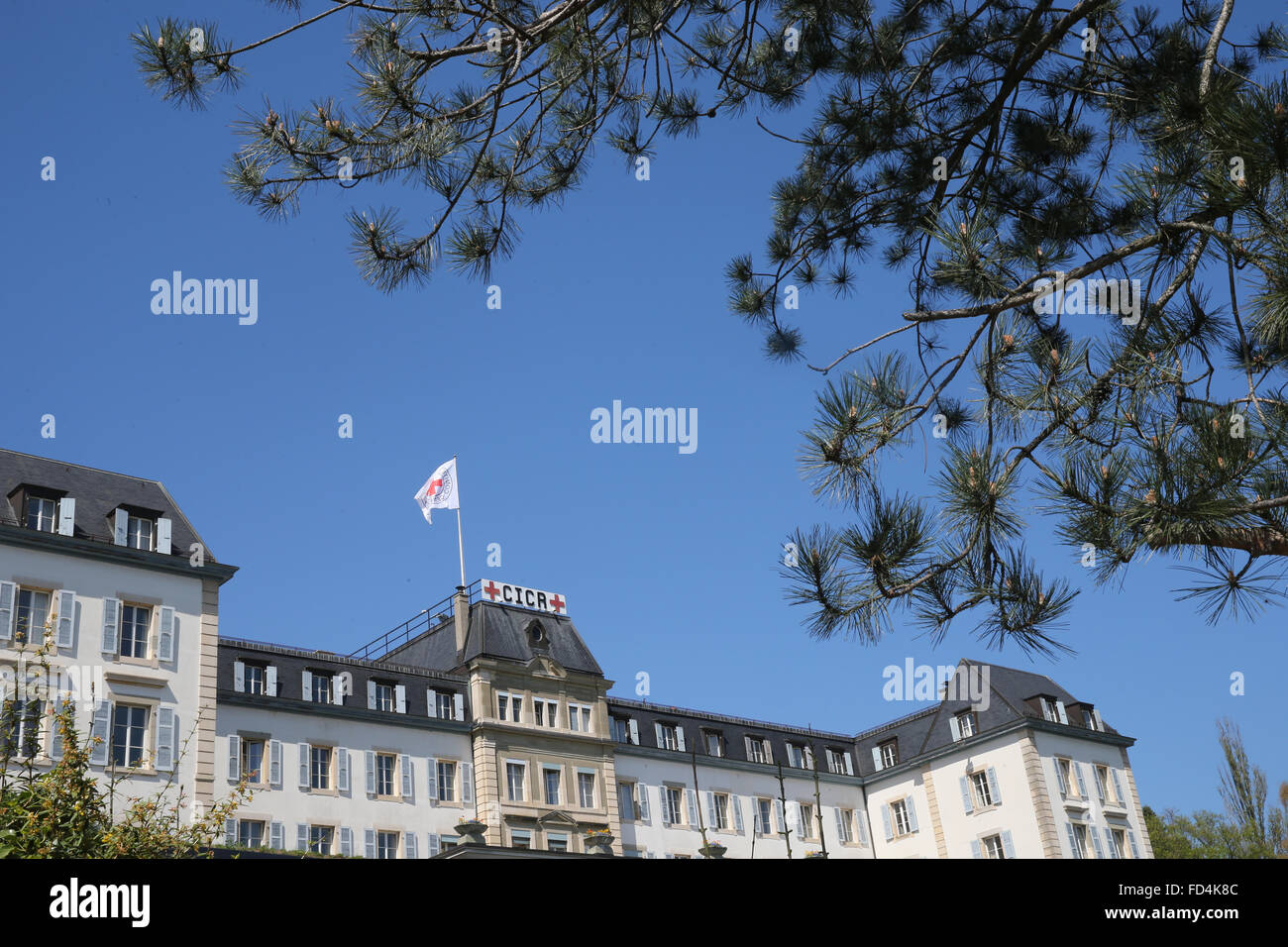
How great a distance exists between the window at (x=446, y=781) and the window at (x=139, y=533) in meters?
12.2

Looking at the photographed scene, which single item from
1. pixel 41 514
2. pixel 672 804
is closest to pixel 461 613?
pixel 672 804

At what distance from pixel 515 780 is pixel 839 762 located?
59.8ft

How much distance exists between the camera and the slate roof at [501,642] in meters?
41.9

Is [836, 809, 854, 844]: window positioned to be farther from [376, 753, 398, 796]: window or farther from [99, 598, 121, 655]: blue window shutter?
[99, 598, 121, 655]: blue window shutter

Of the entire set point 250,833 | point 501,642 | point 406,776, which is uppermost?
point 501,642

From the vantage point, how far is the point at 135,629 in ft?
101

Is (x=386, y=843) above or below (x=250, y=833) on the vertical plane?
below

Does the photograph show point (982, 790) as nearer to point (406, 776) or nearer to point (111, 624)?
point (406, 776)

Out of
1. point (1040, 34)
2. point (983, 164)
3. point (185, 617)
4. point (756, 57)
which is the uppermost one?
point (185, 617)

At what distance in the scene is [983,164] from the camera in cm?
788

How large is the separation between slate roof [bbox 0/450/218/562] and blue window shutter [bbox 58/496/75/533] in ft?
1.04
